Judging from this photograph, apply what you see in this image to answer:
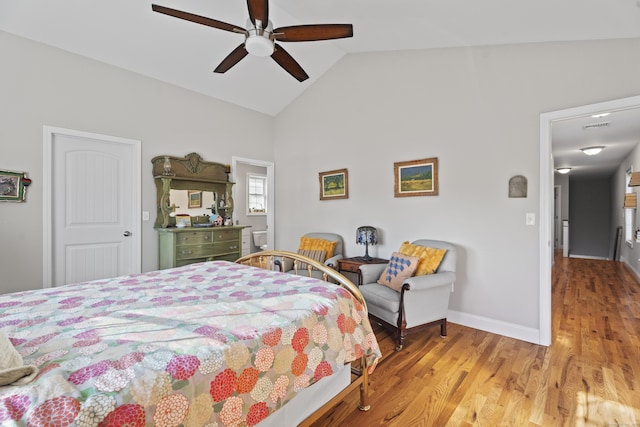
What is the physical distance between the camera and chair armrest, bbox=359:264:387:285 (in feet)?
10.5

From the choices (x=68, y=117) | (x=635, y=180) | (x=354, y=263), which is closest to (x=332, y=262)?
(x=354, y=263)

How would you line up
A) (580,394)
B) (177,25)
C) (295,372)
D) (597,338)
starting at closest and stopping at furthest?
(295,372), (580,394), (597,338), (177,25)

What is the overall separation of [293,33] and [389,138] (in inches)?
74.3

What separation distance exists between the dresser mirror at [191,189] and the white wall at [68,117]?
0.41ft

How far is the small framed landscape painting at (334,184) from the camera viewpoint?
164 inches

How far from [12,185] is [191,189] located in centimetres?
172

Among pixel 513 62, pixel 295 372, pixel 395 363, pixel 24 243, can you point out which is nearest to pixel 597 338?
pixel 395 363

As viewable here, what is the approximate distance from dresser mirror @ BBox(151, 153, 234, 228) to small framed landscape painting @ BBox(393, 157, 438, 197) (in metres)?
2.38

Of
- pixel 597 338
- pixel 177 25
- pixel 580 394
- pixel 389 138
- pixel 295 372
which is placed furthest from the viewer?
pixel 389 138

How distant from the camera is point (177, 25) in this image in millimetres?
3170

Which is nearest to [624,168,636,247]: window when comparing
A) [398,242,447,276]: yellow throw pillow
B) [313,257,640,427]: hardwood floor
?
[313,257,640,427]: hardwood floor

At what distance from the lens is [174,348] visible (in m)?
1.05

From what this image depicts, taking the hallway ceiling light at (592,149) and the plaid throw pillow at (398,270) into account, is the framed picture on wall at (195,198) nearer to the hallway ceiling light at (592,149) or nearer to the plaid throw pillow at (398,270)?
the plaid throw pillow at (398,270)

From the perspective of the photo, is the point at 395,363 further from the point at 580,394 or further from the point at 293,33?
the point at 293,33
